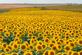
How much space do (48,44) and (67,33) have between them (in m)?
2.53

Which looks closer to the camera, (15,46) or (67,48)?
(67,48)

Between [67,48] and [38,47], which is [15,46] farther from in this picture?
[67,48]

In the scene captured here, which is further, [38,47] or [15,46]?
[15,46]

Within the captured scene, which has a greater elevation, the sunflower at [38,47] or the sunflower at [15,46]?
the sunflower at [38,47]

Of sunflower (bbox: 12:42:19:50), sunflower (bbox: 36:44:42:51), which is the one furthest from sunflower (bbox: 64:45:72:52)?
sunflower (bbox: 12:42:19:50)

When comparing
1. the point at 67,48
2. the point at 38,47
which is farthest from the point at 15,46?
the point at 67,48

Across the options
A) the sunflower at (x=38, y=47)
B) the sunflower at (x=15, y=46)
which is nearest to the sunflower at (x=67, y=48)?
the sunflower at (x=38, y=47)

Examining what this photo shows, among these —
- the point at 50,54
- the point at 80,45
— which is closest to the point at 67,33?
the point at 80,45

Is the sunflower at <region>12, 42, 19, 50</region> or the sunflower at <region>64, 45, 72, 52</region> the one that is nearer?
the sunflower at <region>64, 45, 72, 52</region>

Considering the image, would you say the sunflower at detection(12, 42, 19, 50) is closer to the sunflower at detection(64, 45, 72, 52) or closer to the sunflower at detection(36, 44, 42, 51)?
the sunflower at detection(36, 44, 42, 51)

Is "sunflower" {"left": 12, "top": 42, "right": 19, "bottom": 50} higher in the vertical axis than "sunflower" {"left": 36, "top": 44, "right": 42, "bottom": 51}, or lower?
lower

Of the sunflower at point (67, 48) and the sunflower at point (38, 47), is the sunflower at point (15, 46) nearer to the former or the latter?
the sunflower at point (38, 47)

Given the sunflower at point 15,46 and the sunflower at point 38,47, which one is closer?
the sunflower at point 38,47

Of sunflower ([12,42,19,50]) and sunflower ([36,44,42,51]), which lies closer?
sunflower ([36,44,42,51])
